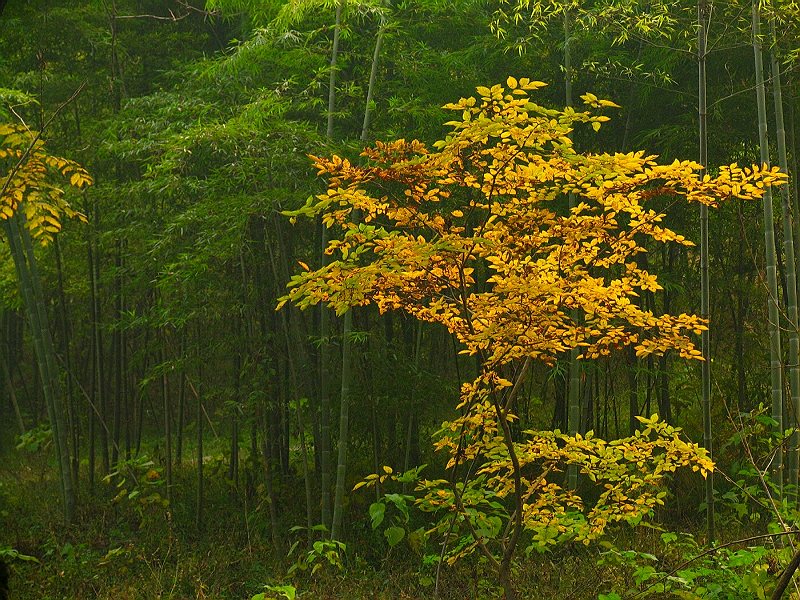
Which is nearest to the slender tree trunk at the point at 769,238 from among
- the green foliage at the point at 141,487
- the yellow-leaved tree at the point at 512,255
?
the yellow-leaved tree at the point at 512,255

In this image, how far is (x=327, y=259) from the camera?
565cm

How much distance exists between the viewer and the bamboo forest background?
497cm

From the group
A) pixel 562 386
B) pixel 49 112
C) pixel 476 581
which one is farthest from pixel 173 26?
pixel 476 581

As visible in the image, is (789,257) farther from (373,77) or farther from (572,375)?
(373,77)

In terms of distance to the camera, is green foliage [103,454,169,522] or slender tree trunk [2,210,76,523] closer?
green foliage [103,454,169,522]

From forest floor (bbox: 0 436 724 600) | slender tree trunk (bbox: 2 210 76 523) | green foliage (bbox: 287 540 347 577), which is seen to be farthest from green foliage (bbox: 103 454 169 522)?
green foliage (bbox: 287 540 347 577)

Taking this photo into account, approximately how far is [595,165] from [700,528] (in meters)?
3.81

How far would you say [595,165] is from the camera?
2861mm

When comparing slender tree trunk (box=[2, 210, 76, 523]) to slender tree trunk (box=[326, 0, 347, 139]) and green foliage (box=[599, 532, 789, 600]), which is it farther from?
green foliage (box=[599, 532, 789, 600])

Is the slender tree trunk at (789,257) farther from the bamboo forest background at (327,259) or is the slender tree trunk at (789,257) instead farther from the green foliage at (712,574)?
the green foliage at (712,574)

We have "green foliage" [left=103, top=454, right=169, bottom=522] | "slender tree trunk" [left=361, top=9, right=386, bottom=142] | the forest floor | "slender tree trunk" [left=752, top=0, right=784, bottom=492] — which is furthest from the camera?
"green foliage" [left=103, top=454, right=169, bottom=522]

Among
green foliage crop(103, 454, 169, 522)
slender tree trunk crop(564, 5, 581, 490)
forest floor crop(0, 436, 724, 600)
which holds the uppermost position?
slender tree trunk crop(564, 5, 581, 490)

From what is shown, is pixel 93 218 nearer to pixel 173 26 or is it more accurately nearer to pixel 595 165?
pixel 173 26

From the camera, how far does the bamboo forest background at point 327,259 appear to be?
4969 millimetres
